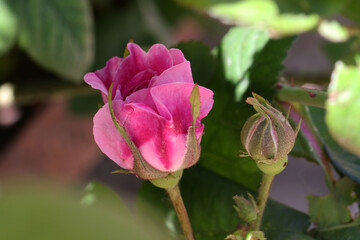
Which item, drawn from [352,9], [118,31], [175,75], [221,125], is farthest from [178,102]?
[118,31]

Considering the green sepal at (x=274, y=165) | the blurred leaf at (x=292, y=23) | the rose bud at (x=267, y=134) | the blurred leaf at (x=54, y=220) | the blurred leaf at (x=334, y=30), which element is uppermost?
the blurred leaf at (x=54, y=220)

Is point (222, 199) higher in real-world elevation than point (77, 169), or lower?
higher

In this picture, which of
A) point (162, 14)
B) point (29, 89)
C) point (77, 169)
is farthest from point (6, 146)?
point (162, 14)

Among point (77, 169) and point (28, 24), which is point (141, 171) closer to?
point (28, 24)

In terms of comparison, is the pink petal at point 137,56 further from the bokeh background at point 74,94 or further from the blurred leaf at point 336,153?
the bokeh background at point 74,94

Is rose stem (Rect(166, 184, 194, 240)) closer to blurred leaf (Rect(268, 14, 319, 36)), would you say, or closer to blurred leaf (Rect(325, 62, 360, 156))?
blurred leaf (Rect(325, 62, 360, 156))

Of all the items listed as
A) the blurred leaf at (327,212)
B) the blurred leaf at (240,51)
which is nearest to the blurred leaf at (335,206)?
the blurred leaf at (327,212)
